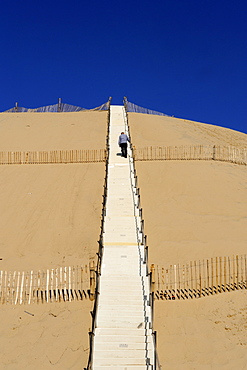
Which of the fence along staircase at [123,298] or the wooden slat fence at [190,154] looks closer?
the fence along staircase at [123,298]

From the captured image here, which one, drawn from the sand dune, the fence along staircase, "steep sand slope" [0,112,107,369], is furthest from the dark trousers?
the fence along staircase

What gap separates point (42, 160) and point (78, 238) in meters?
8.09

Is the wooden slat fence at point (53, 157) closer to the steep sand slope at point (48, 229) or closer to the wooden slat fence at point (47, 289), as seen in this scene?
the steep sand slope at point (48, 229)

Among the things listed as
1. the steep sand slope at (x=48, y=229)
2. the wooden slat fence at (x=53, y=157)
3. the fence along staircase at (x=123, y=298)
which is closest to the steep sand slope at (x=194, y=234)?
the fence along staircase at (x=123, y=298)

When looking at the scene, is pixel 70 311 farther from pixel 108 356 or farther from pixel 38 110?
pixel 38 110

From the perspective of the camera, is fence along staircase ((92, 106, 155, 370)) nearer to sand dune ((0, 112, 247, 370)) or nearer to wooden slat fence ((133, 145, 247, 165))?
→ sand dune ((0, 112, 247, 370))

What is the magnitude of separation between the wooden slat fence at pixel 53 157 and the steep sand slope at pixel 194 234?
237 cm

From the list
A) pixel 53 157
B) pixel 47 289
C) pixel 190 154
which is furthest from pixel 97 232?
pixel 190 154

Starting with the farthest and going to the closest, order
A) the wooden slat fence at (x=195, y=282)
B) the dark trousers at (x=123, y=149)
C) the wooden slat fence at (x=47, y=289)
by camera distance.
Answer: the dark trousers at (x=123, y=149)
the wooden slat fence at (x=195, y=282)
the wooden slat fence at (x=47, y=289)

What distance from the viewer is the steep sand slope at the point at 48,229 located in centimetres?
968

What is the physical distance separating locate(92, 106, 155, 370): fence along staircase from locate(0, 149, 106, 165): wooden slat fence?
669 centimetres

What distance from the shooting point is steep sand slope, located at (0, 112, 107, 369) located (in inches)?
381

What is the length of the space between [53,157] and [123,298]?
42.1 feet

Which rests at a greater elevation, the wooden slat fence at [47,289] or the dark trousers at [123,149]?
the dark trousers at [123,149]
